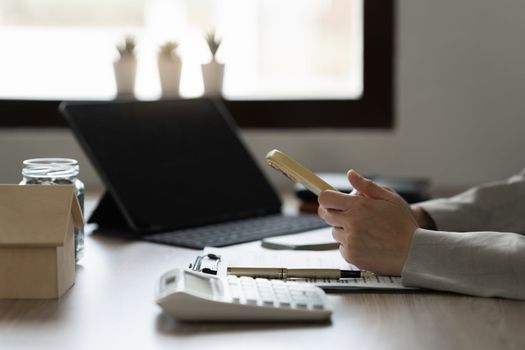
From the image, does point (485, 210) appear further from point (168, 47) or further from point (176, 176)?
point (168, 47)

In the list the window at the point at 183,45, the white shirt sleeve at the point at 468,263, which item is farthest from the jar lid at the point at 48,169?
the window at the point at 183,45

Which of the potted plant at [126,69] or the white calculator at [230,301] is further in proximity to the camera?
the potted plant at [126,69]

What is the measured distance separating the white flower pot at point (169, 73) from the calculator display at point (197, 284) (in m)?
1.35

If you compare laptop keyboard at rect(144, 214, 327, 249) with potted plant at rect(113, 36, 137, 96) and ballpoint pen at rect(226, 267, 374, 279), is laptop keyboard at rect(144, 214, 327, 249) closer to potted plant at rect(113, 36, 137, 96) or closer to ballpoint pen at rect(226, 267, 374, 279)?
ballpoint pen at rect(226, 267, 374, 279)

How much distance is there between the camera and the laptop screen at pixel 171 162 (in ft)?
5.49

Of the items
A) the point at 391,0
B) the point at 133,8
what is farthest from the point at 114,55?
the point at 391,0

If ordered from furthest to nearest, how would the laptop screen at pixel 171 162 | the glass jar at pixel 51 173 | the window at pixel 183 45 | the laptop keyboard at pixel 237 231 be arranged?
the window at pixel 183 45 < the laptop screen at pixel 171 162 < the laptop keyboard at pixel 237 231 < the glass jar at pixel 51 173

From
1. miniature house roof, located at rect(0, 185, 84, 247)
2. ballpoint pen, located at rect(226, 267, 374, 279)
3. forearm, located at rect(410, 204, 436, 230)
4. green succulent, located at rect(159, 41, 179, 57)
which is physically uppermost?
green succulent, located at rect(159, 41, 179, 57)

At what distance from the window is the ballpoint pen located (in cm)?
124

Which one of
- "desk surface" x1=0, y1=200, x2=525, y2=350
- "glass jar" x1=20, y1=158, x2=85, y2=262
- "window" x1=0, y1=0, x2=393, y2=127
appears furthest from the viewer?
"window" x1=0, y1=0, x2=393, y2=127

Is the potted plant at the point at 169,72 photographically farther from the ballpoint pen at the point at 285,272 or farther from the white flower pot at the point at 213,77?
the ballpoint pen at the point at 285,272

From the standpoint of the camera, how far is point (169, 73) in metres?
2.38

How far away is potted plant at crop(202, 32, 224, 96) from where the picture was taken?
2.38m

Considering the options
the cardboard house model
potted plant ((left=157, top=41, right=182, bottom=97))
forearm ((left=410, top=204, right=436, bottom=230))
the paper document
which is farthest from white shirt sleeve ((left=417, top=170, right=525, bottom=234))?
potted plant ((left=157, top=41, right=182, bottom=97))
